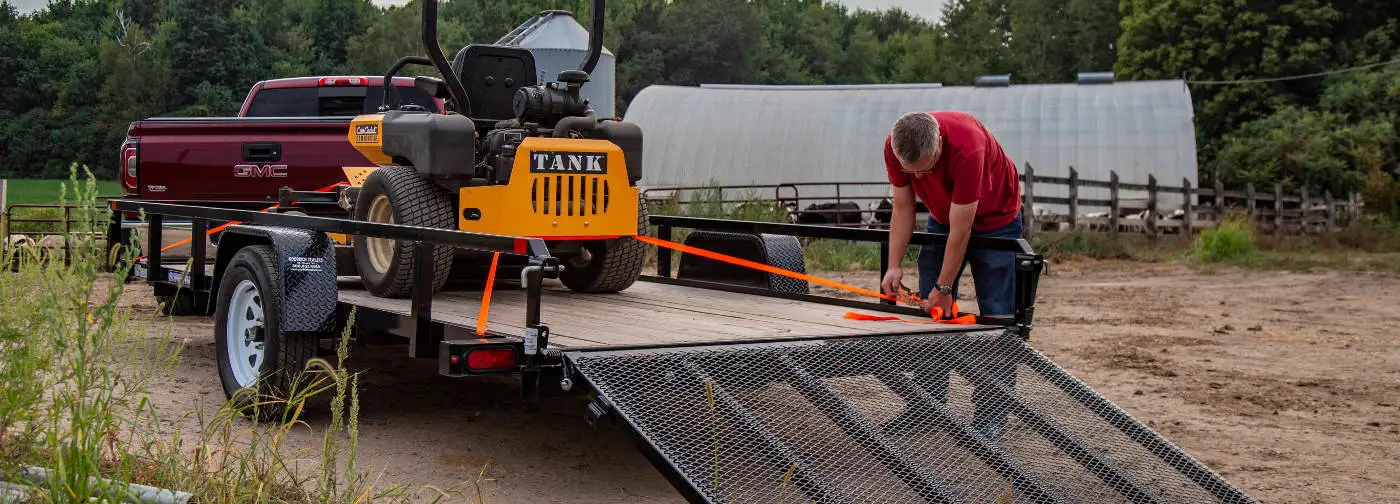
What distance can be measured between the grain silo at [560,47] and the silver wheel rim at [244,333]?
18136 mm

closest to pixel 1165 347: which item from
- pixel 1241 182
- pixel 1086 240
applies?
pixel 1086 240

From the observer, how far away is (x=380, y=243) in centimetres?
650

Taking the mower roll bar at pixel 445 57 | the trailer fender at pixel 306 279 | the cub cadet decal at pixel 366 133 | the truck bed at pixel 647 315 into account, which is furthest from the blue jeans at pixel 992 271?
the cub cadet decal at pixel 366 133

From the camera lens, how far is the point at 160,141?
9320 mm

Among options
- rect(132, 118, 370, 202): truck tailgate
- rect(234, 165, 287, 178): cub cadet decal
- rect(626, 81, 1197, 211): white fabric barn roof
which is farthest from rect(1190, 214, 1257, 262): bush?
rect(234, 165, 287, 178): cub cadet decal

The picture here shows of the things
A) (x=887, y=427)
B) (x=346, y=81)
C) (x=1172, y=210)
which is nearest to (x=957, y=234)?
(x=887, y=427)

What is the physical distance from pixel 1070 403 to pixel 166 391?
4448mm

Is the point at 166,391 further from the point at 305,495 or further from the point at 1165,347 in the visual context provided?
the point at 1165,347

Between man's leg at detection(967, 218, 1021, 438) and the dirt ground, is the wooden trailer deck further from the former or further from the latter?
the dirt ground

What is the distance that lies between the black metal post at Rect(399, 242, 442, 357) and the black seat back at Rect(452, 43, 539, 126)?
77.9 inches

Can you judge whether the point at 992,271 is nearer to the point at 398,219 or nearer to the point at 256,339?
the point at 398,219

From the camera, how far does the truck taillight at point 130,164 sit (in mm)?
9414

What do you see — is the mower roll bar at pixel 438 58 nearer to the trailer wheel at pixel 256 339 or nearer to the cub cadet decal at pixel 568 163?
the cub cadet decal at pixel 568 163

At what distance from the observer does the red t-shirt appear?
547 cm
